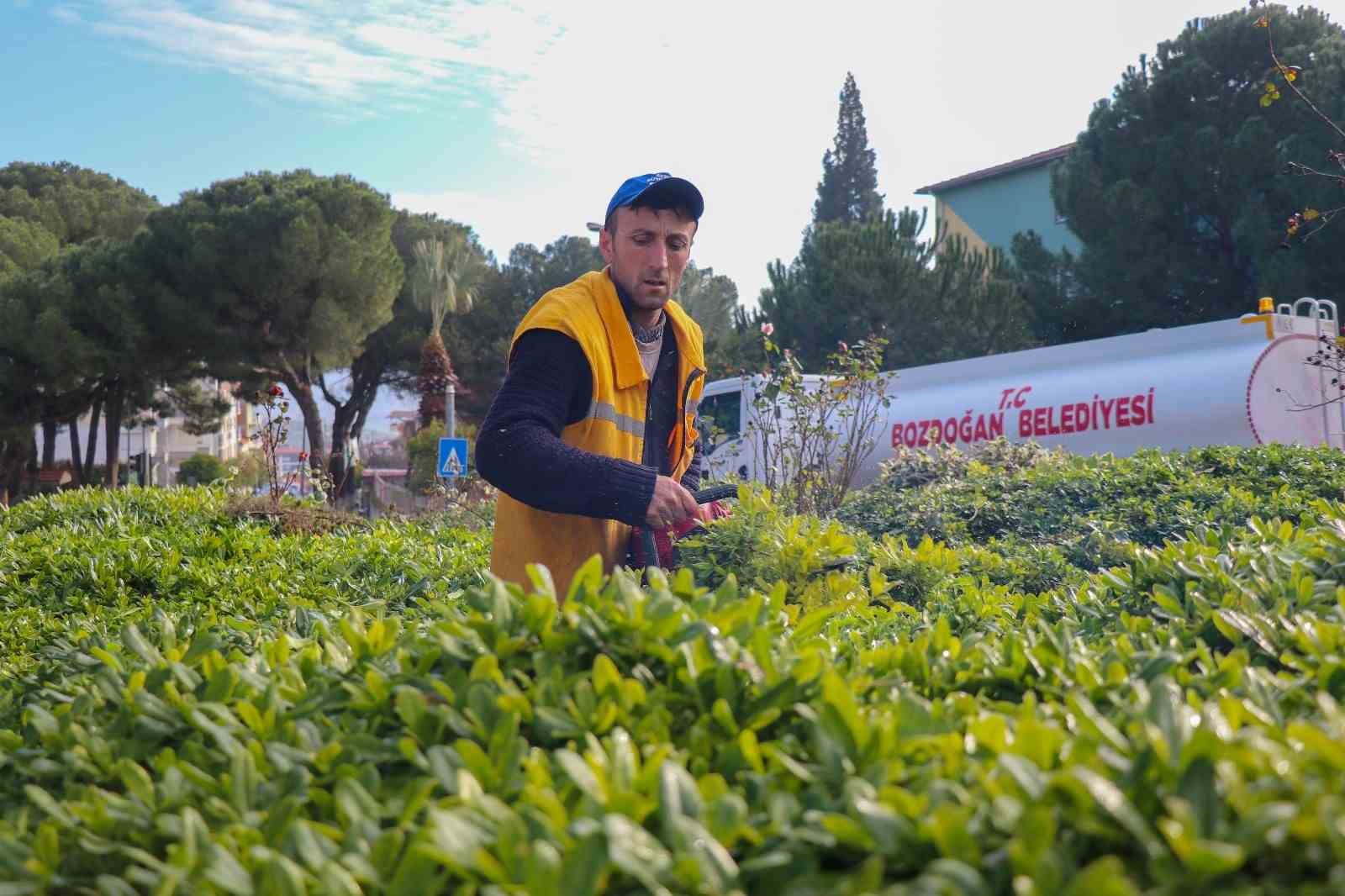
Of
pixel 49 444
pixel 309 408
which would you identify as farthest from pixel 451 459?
pixel 49 444

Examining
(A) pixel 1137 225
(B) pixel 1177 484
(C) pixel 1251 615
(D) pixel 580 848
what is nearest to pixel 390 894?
(D) pixel 580 848

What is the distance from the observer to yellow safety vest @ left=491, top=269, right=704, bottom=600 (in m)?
3.29

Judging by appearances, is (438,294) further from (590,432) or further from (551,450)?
(551,450)

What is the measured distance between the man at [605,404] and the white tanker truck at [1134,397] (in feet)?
21.1

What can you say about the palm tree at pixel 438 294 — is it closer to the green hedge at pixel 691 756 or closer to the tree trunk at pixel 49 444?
the tree trunk at pixel 49 444

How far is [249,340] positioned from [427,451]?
231 inches

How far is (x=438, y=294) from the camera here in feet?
127

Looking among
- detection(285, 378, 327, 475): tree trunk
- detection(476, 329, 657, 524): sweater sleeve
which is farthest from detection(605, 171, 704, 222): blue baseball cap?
detection(285, 378, 327, 475): tree trunk

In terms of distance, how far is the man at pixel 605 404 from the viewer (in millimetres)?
3016

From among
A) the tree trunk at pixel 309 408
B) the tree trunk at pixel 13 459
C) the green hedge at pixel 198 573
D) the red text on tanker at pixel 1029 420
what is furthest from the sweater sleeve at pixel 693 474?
the tree trunk at pixel 13 459

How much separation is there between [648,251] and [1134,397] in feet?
32.4

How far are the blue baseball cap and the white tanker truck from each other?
6.61m

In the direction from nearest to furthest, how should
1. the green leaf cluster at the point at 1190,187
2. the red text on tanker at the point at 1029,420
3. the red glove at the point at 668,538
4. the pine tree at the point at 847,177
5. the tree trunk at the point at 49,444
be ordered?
1. the red glove at the point at 668,538
2. the red text on tanker at the point at 1029,420
3. the green leaf cluster at the point at 1190,187
4. the tree trunk at the point at 49,444
5. the pine tree at the point at 847,177

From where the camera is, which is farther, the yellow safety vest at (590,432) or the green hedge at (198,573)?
the green hedge at (198,573)
